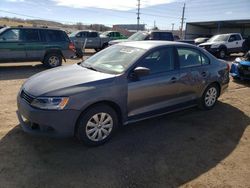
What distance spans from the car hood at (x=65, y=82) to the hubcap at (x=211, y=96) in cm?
277

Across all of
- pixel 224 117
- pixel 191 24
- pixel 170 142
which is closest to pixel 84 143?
pixel 170 142

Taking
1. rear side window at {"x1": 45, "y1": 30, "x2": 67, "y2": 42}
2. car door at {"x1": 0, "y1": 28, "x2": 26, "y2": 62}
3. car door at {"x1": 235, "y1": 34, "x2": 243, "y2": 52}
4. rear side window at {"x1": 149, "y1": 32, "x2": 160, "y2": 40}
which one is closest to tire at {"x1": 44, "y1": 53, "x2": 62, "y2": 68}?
rear side window at {"x1": 45, "y1": 30, "x2": 67, "y2": 42}

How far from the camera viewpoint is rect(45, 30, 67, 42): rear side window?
1158 cm

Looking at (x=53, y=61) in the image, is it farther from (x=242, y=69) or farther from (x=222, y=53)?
(x=222, y=53)

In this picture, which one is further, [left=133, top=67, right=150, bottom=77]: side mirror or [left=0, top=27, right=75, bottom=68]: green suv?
[left=0, top=27, right=75, bottom=68]: green suv

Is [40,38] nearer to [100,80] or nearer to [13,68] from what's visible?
[13,68]

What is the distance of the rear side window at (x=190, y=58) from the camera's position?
17.4 feet

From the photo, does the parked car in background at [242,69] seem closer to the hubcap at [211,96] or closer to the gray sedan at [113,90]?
the hubcap at [211,96]

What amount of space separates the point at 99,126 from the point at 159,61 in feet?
5.64

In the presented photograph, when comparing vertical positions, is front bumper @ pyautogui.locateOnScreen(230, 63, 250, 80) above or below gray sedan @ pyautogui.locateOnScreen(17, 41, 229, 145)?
below

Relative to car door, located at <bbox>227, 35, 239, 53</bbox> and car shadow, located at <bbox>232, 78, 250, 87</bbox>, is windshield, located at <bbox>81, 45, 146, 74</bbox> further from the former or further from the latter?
car door, located at <bbox>227, 35, 239, 53</bbox>

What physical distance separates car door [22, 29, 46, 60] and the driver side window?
779 cm

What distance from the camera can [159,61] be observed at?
4918 mm

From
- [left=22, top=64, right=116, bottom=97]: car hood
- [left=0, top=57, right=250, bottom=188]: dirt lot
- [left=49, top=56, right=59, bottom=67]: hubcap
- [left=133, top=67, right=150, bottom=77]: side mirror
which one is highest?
[left=133, top=67, right=150, bottom=77]: side mirror
